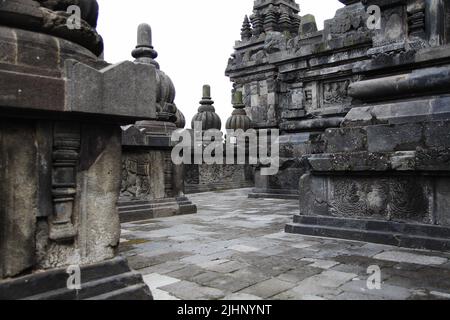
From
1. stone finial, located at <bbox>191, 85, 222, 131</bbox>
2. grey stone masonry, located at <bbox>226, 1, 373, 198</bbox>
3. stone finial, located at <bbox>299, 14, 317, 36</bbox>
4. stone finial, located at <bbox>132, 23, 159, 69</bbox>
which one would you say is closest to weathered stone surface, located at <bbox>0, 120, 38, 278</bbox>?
stone finial, located at <bbox>132, 23, 159, 69</bbox>

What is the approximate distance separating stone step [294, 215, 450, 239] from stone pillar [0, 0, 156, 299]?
8.98ft

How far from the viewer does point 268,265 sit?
10.6 feet

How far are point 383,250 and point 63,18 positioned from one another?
3.39 m

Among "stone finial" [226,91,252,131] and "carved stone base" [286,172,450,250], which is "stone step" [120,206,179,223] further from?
"stone finial" [226,91,252,131]

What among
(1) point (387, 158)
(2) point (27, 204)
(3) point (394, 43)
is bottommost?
(2) point (27, 204)

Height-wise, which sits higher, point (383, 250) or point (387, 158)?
point (387, 158)

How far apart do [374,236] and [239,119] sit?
27.1ft

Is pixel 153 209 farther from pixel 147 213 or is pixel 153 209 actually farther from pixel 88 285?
pixel 88 285

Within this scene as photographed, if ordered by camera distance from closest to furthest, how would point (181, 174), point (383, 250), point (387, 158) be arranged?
point (383, 250), point (387, 158), point (181, 174)

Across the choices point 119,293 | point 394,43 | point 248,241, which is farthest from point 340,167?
point 119,293

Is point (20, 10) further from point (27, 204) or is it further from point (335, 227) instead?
point (335, 227)

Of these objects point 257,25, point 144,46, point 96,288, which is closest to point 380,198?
point 96,288
